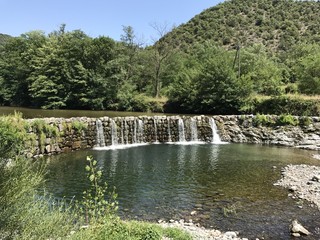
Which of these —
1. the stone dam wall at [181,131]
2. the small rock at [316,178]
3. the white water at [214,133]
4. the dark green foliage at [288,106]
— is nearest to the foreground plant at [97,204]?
the small rock at [316,178]

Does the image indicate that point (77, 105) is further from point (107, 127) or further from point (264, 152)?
point (264, 152)

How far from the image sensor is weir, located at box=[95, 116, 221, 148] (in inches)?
750

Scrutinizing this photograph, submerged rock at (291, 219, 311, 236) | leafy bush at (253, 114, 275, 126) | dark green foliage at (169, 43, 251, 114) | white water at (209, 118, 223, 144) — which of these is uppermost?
dark green foliage at (169, 43, 251, 114)

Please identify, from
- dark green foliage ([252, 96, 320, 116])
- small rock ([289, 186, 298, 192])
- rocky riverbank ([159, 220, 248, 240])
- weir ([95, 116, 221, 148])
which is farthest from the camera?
dark green foliage ([252, 96, 320, 116])

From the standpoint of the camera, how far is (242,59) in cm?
3806

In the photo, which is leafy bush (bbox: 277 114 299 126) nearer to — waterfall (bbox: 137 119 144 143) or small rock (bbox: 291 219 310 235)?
waterfall (bbox: 137 119 144 143)

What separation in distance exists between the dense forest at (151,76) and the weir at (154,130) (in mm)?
7284

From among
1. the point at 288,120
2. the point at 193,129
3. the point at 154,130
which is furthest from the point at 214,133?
the point at 288,120

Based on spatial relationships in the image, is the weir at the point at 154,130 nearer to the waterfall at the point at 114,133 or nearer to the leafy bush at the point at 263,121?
the waterfall at the point at 114,133

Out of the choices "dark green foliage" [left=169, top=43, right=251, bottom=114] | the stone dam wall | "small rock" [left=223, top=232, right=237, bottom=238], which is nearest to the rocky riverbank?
"small rock" [left=223, top=232, right=237, bottom=238]

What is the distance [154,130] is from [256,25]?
176 ft

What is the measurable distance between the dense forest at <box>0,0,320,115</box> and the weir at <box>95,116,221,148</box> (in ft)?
23.9

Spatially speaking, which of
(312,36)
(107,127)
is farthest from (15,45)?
(312,36)

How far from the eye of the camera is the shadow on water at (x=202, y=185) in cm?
804
